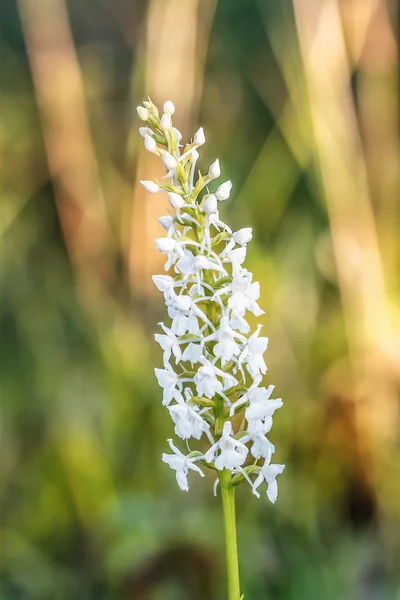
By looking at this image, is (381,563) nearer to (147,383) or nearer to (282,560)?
(282,560)

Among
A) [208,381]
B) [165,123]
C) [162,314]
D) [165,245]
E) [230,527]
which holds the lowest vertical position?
[230,527]

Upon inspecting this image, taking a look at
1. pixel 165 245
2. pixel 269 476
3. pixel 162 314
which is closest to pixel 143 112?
pixel 165 245

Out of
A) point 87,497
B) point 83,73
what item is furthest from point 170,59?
point 87,497

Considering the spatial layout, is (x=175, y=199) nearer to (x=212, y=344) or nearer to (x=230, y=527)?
(x=212, y=344)

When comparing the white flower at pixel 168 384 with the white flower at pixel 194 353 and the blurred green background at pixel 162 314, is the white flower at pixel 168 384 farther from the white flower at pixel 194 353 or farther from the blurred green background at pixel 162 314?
the blurred green background at pixel 162 314

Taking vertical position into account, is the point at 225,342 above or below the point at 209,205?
below
